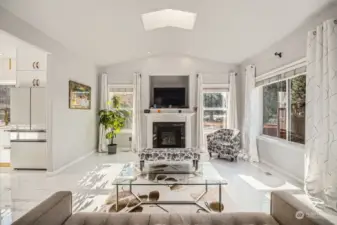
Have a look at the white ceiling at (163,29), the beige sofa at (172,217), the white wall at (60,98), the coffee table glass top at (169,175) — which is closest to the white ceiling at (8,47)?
the white wall at (60,98)

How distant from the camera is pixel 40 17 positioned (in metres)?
3.59

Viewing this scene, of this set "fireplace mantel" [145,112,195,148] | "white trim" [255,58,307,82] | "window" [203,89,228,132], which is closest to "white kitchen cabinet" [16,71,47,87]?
"fireplace mantel" [145,112,195,148]

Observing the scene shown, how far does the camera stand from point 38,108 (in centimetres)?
476

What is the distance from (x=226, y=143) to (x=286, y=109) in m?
1.67

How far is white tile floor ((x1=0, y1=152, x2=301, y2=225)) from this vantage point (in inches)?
121

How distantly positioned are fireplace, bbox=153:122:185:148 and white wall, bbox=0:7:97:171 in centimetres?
205

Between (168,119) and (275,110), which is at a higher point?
(275,110)

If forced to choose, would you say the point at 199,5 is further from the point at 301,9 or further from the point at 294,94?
the point at 294,94

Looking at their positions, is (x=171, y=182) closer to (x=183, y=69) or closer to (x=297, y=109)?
(x=297, y=109)

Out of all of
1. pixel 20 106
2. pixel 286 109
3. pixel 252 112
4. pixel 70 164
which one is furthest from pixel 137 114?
pixel 286 109

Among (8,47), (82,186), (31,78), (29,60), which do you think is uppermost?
(8,47)

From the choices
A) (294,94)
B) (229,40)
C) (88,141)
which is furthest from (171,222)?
(88,141)

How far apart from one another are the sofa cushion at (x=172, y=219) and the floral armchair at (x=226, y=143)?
443 centimetres

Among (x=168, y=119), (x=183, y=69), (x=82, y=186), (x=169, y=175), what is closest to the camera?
(x=169, y=175)
